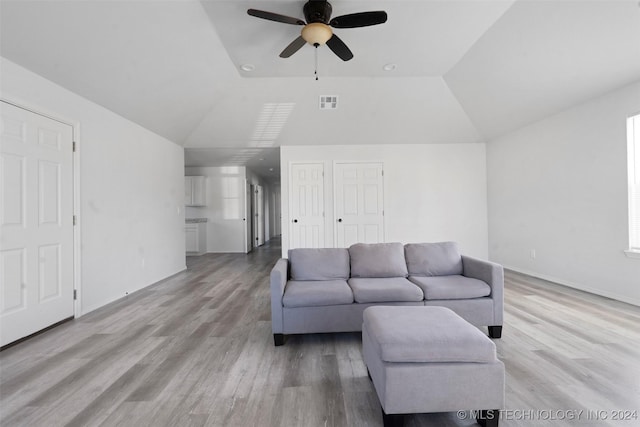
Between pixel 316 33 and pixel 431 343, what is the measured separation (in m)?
2.63

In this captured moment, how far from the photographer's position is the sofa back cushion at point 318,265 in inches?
112

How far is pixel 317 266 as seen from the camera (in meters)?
2.87

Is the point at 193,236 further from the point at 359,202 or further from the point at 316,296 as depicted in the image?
the point at 316,296

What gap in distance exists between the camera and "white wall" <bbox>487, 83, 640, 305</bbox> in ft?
11.0

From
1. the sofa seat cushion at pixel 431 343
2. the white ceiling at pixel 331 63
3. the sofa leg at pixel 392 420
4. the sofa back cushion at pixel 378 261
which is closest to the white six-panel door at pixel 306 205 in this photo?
the white ceiling at pixel 331 63

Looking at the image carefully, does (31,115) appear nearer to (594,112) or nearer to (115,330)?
(115,330)

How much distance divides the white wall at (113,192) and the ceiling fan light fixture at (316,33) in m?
2.59

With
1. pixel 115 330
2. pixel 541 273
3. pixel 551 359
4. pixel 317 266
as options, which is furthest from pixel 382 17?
pixel 541 273

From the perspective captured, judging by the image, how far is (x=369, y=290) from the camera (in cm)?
242

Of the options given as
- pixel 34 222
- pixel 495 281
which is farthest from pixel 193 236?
pixel 495 281

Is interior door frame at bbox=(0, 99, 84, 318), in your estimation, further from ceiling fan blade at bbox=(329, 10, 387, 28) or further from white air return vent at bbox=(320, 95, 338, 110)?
white air return vent at bbox=(320, 95, 338, 110)

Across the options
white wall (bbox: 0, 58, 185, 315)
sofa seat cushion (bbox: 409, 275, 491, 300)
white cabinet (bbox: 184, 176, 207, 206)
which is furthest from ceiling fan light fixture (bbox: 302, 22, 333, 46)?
white cabinet (bbox: 184, 176, 207, 206)

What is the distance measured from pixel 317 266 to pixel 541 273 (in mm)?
3935

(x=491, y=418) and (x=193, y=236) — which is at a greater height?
(x=193, y=236)
